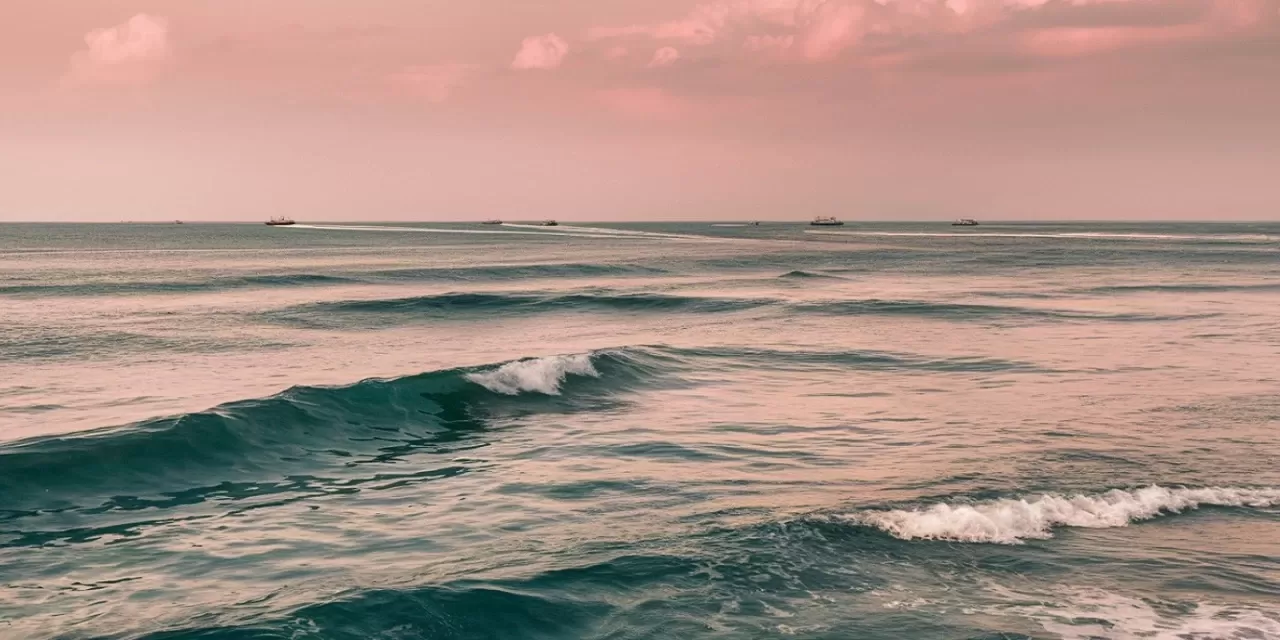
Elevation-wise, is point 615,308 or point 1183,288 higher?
point 1183,288

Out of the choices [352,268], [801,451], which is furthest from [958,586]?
[352,268]

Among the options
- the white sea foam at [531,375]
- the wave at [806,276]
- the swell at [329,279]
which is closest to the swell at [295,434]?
the white sea foam at [531,375]

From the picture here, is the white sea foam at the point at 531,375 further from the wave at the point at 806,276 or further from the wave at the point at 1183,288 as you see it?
the wave at the point at 806,276

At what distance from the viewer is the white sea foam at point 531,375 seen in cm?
2572

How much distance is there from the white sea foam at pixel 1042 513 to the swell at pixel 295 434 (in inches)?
369

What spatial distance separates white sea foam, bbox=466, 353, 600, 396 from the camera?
25719mm

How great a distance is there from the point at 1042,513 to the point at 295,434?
13.4 metres

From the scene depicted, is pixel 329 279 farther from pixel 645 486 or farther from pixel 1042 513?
pixel 1042 513

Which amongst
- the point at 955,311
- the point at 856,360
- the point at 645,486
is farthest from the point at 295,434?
the point at 955,311

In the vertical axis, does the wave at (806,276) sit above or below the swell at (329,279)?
below

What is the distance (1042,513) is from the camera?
46.2 ft

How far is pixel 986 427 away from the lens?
20.3 m

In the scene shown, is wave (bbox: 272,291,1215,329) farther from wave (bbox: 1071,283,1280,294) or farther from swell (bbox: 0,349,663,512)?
swell (bbox: 0,349,663,512)

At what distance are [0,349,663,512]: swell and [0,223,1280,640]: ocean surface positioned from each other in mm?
84
